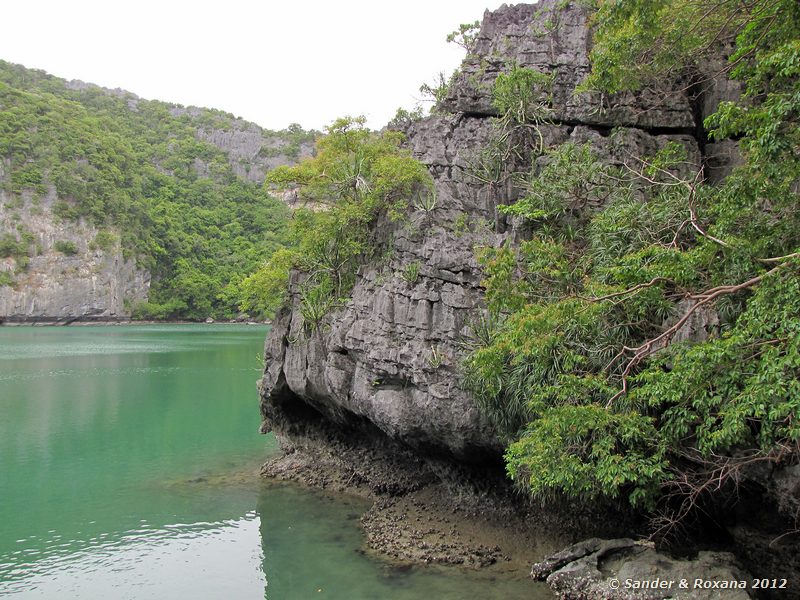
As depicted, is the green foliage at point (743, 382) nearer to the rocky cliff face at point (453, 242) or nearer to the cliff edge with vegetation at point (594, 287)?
the cliff edge with vegetation at point (594, 287)

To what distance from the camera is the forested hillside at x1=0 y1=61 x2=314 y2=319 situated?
63.8 meters

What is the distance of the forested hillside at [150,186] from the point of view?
63844mm

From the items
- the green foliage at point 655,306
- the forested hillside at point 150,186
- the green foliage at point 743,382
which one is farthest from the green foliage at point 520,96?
the forested hillside at point 150,186

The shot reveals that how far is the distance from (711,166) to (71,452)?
17132 mm

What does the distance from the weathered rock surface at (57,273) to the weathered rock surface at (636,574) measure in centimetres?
6419

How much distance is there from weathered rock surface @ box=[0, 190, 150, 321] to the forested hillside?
0.44m

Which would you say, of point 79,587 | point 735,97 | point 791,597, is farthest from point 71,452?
point 735,97

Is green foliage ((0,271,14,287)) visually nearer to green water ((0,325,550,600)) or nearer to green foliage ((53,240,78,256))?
green foliage ((53,240,78,256))

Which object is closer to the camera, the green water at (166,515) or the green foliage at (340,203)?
the green water at (166,515)

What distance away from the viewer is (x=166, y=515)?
11.8 meters

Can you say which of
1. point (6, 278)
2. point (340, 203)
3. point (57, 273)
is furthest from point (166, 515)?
point (57, 273)

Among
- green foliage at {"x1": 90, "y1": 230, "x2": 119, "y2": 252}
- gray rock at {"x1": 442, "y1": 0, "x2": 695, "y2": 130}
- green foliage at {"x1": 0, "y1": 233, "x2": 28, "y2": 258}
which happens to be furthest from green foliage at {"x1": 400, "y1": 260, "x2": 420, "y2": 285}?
green foliage at {"x1": 90, "y1": 230, "x2": 119, "y2": 252}

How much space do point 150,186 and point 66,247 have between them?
2260cm

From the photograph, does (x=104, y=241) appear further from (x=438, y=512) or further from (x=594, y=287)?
(x=594, y=287)
